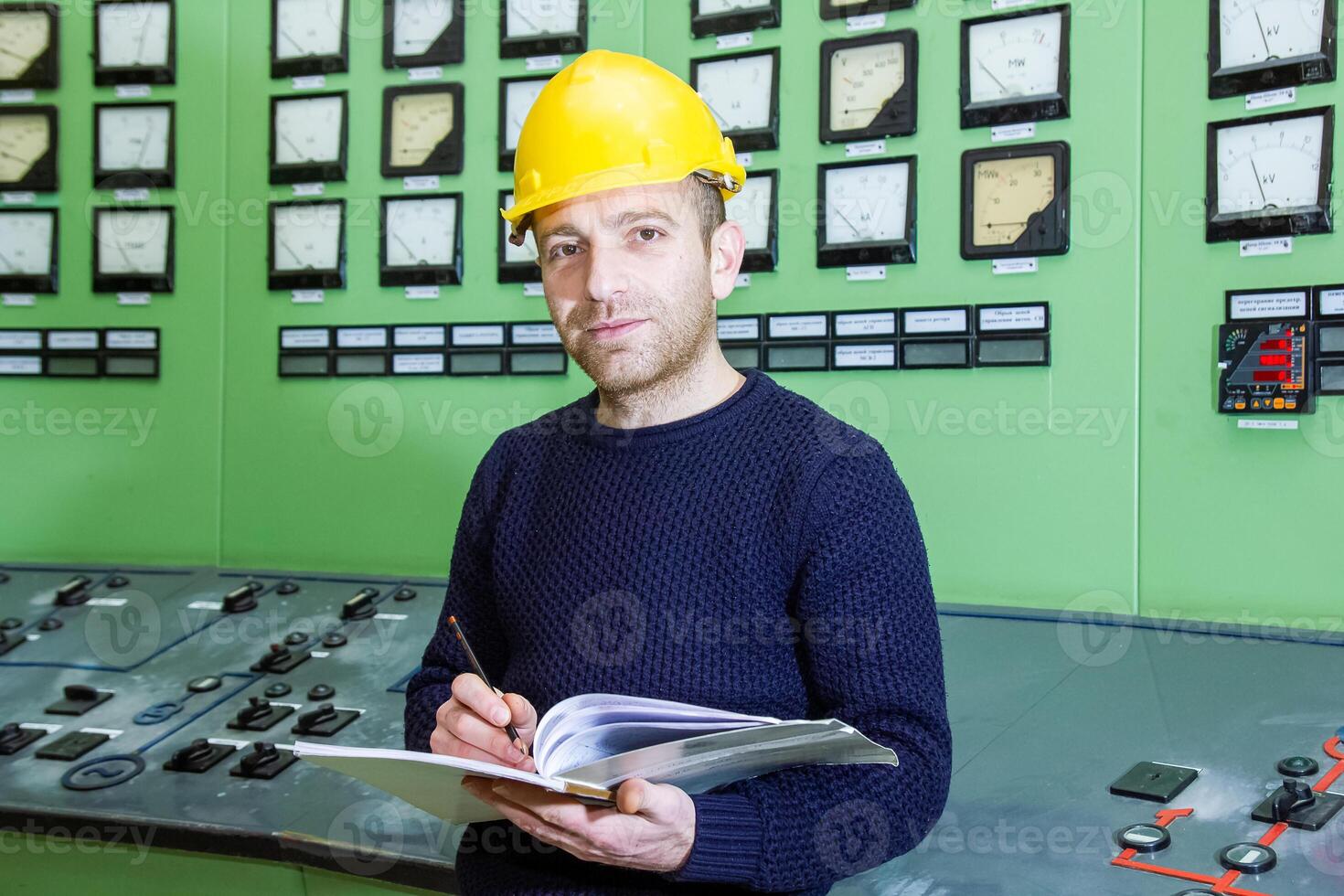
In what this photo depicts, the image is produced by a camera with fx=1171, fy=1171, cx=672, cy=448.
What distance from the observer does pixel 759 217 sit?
2.11 metres

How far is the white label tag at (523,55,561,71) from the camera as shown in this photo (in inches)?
90.0

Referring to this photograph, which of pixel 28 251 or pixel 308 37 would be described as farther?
pixel 28 251

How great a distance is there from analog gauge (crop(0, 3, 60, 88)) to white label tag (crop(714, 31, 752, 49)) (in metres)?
1.51

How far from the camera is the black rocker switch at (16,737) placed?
6.11 ft

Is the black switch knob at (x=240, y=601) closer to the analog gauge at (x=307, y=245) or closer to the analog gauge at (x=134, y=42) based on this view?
the analog gauge at (x=307, y=245)

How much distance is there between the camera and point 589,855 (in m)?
0.95

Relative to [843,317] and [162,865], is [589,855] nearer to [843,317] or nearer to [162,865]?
[162,865]

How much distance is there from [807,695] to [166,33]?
2.16 metres

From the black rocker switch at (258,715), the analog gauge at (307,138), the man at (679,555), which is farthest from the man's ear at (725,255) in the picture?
the analog gauge at (307,138)

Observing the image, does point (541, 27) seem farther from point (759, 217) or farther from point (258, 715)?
point (258, 715)

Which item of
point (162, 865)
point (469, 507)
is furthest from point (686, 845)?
point (162, 865)

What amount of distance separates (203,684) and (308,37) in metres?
1.34

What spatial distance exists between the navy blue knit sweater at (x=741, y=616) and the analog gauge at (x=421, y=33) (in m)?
1.36

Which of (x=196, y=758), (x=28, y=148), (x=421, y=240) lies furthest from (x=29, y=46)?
(x=196, y=758)
